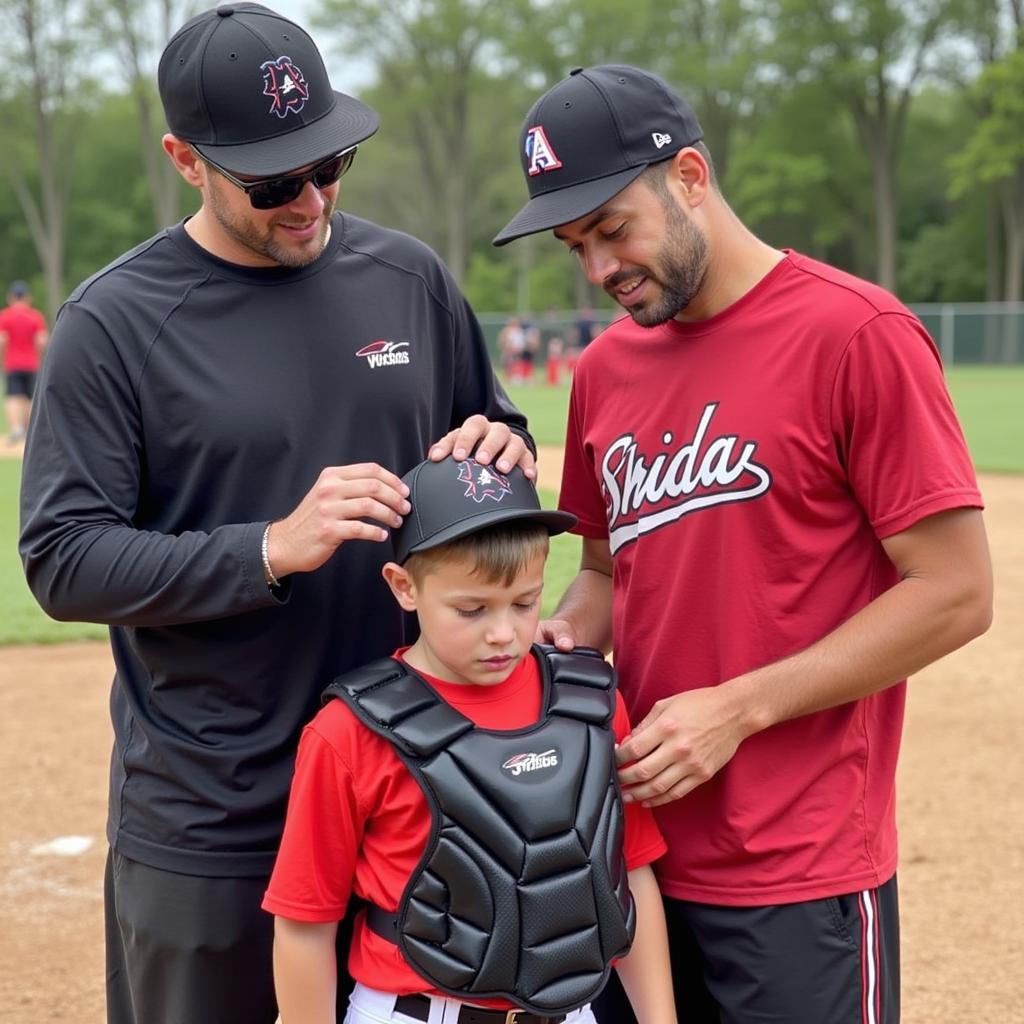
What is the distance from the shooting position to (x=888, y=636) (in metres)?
2.33

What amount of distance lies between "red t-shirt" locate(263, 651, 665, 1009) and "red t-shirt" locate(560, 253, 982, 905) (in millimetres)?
459

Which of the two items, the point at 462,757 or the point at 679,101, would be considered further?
the point at 679,101

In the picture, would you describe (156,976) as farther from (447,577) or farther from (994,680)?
(994,680)

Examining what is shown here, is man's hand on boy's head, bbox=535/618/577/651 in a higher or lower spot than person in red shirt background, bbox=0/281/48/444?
higher

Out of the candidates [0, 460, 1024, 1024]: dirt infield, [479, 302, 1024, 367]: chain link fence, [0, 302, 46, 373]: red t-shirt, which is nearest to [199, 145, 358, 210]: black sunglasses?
Answer: [0, 460, 1024, 1024]: dirt infield

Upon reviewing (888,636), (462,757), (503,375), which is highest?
(888,636)

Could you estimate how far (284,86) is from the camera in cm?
252

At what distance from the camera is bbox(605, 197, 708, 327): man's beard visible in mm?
2486

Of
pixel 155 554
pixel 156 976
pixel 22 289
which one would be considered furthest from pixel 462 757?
pixel 22 289

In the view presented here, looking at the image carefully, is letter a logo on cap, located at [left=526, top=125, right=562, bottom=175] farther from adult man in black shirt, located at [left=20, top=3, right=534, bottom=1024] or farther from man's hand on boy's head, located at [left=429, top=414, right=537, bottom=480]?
man's hand on boy's head, located at [left=429, top=414, right=537, bottom=480]

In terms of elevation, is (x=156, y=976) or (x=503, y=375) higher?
(x=156, y=976)

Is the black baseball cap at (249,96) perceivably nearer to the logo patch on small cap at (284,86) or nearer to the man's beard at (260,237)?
the logo patch on small cap at (284,86)

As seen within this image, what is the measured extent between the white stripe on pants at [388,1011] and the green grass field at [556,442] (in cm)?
583

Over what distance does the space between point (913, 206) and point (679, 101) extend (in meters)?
54.8
